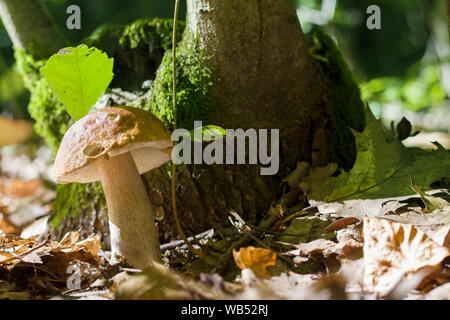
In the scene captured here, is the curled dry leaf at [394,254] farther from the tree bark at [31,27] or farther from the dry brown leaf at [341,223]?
the tree bark at [31,27]

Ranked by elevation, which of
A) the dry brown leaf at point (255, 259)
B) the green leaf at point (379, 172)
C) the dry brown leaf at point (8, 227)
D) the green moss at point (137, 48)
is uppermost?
the green moss at point (137, 48)

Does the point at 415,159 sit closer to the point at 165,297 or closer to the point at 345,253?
the point at 345,253

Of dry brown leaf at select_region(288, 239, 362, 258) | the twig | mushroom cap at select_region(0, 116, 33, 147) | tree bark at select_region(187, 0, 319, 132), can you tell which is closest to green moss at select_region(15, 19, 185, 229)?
tree bark at select_region(187, 0, 319, 132)

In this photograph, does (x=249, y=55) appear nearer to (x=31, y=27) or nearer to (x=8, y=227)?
(x=31, y=27)

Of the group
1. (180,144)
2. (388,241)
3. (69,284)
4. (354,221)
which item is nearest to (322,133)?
(354,221)

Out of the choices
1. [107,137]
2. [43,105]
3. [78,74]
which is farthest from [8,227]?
[107,137]

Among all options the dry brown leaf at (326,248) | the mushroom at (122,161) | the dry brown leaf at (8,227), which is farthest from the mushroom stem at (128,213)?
the dry brown leaf at (8,227)
